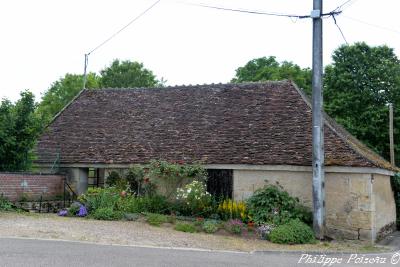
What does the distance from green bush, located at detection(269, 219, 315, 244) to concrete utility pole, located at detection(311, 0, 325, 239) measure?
0.59 meters

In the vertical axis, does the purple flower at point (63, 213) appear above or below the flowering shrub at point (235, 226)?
above

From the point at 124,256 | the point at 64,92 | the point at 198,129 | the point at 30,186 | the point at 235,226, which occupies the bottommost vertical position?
the point at 124,256

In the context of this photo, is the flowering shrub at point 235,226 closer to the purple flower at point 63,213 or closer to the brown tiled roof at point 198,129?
the brown tiled roof at point 198,129

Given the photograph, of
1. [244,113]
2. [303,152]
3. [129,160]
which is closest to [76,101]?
[129,160]

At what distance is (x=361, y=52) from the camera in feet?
105

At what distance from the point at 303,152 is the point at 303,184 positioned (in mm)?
1123

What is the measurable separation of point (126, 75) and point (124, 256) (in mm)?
38329

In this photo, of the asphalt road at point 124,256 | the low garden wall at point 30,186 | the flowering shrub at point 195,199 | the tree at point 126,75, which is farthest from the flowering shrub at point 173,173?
the tree at point 126,75

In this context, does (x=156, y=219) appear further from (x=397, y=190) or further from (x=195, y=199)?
(x=397, y=190)

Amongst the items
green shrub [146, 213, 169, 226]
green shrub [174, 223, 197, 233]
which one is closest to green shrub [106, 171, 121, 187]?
green shrub [146, 213, 169, 226]

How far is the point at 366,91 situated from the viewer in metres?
31.0

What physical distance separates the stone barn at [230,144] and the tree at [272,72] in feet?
64.5

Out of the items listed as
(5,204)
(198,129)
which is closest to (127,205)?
(5,204)

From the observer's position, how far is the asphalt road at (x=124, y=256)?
31.1 ft
